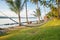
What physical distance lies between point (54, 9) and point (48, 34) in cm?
1261

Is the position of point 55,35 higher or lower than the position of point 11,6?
lower

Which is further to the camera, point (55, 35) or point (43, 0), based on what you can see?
point (43, 0)

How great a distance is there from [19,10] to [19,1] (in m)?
1.58

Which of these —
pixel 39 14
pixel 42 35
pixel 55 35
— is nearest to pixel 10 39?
pixel 42 35

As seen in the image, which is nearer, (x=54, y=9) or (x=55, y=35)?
(x=55, y=35)

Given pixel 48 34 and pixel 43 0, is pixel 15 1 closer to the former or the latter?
pixel 43 0

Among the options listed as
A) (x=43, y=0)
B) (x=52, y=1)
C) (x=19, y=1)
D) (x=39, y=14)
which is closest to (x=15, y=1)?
(x=19, y=1)

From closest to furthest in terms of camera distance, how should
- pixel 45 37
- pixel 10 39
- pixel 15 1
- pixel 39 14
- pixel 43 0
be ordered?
pixel 45 37
pixel 10 39
pixel 43 0
pixel 15 1
pixel 39 14

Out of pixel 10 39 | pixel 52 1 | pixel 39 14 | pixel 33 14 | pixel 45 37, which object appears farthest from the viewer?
pixel 33 14

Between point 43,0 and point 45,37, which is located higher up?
point 43,0

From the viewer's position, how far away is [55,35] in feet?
33.6

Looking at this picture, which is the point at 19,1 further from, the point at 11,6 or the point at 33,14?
the point at 33,14

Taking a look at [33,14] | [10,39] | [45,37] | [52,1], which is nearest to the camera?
[45,37]

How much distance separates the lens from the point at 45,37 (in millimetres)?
10016
